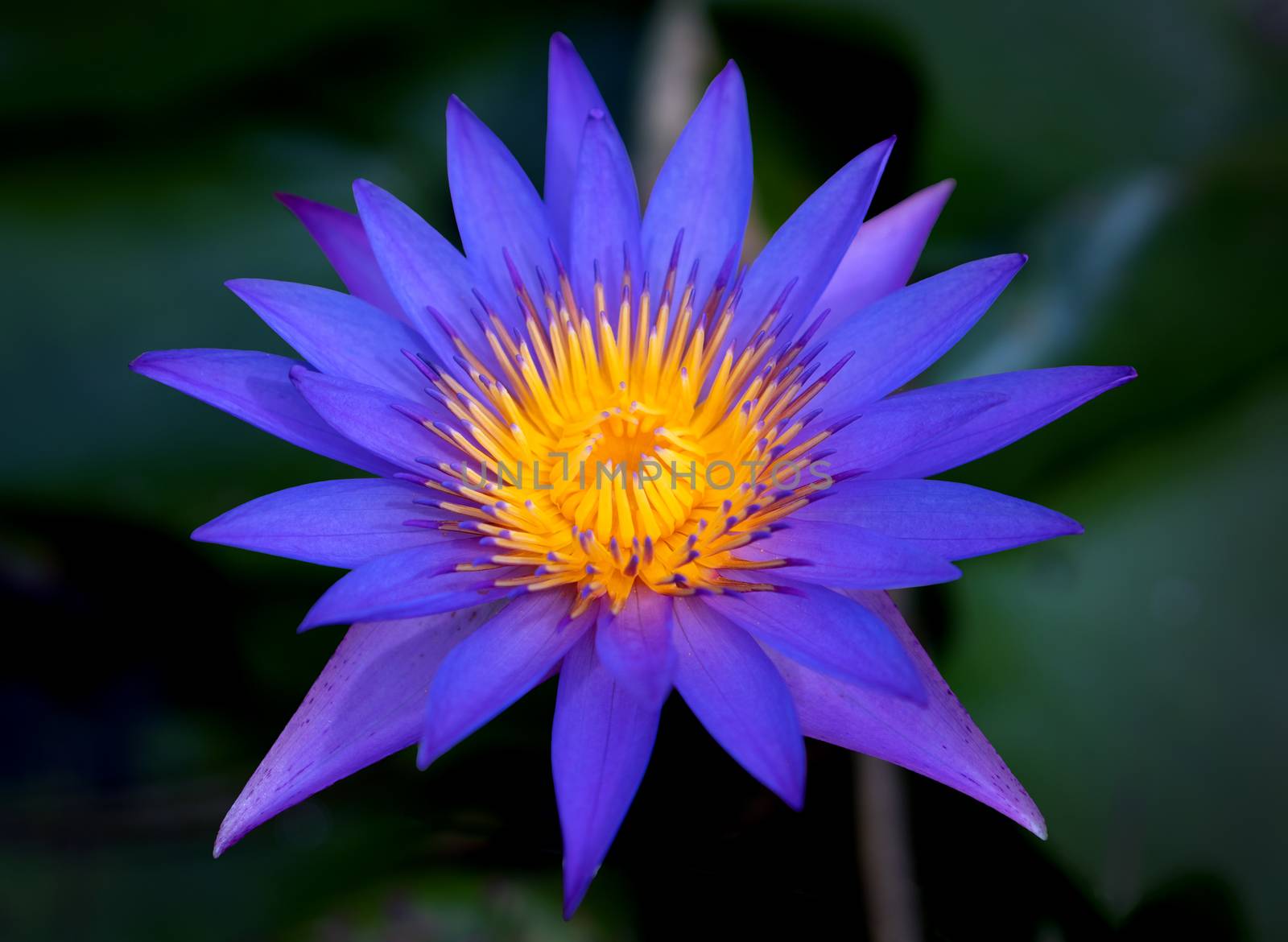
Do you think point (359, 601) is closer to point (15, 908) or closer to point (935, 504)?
point (935, 504)

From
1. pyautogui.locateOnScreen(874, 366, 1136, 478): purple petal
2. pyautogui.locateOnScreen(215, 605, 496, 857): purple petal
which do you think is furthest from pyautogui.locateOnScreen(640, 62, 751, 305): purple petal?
pyautogui.locateOnScreen(215, 605, 496, 857): purple petal

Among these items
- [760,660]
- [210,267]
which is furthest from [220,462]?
[760,660]

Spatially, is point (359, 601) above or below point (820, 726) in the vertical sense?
above

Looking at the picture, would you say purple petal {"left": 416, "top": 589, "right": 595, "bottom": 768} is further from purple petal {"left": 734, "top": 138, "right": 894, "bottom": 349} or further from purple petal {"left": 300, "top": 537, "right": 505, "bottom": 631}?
purple petal {"left": 734, "top": 138, "right": 894, "bottom": 349}

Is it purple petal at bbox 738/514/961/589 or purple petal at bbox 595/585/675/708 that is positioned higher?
purple petal at bbox 738/514/961/589

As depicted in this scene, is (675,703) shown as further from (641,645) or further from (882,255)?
(882,255)

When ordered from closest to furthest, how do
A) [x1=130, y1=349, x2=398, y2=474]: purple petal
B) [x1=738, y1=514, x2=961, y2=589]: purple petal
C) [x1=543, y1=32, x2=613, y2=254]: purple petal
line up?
[x1=738, y1=514, x2=961, y2=589]: purple petal
[x1=130, y1=349, x2=398, y2=474]: purple petal
[x1=543, y1=32, x2=613, y2=254]: purple petal

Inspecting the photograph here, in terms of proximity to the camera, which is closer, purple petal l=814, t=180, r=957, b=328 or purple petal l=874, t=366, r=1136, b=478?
purple petal l=874, t=366, r=1136, b=478
